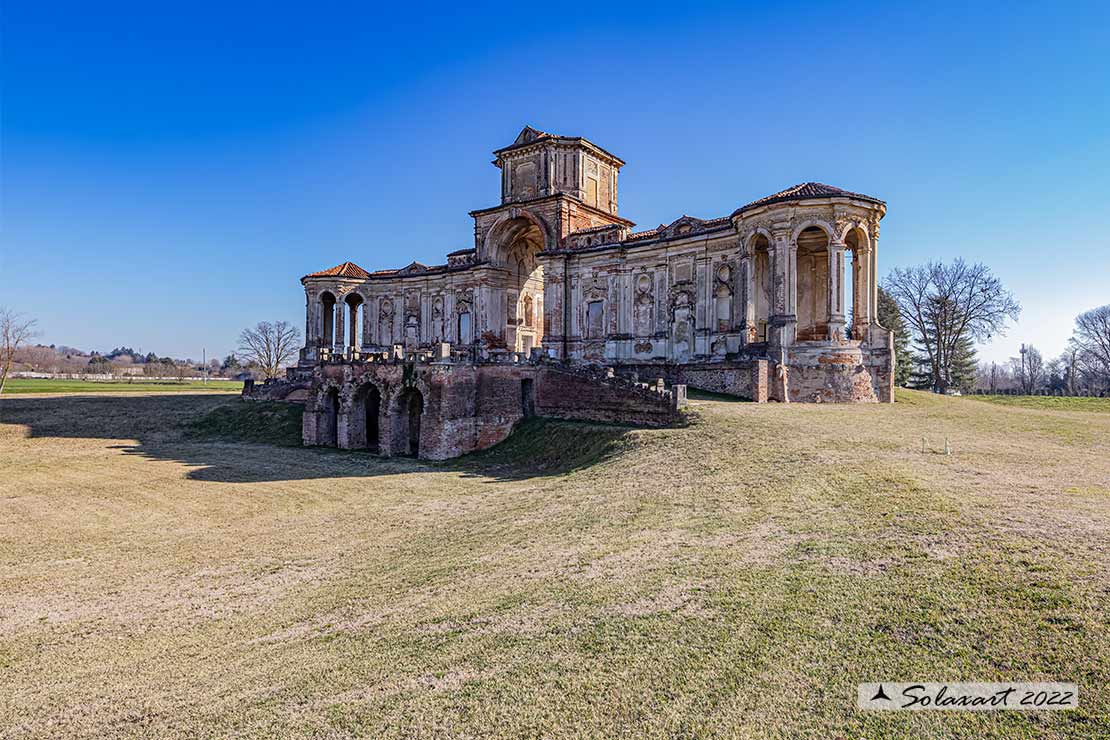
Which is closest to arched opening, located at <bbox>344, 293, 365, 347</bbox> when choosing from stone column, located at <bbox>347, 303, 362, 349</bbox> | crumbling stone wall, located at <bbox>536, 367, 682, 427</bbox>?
stone column, located at <bbox>347, 303, 362, 349</bbox>

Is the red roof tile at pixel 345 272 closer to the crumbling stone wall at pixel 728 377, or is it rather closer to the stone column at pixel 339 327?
the stone column at pixel 339 327

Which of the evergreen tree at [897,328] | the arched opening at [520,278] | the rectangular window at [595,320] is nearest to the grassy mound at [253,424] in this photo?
the arched opening at [520,278]

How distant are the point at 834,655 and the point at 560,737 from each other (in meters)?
3.00

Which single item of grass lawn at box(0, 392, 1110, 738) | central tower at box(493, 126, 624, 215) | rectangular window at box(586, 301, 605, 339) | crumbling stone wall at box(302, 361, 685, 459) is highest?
central tower at box(493, 126, 624, 215)

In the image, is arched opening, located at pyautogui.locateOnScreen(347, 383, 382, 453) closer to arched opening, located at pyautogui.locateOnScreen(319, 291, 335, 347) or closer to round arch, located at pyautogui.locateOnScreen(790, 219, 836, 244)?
arched opening, located at pyautogui.locateOnScreen(319, 291, 335, 347)

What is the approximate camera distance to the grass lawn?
5.82 m

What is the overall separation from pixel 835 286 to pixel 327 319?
1608 inches

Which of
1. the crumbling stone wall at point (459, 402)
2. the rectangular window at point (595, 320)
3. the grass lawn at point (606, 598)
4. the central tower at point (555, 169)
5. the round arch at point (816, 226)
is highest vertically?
the central tower at point (555, 169)

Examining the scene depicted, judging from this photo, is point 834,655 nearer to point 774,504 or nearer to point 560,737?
point 560,737

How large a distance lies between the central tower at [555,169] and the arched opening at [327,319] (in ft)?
60.1

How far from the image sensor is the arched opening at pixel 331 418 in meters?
34.5

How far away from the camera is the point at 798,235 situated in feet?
96.8

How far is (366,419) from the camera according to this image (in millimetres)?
34625

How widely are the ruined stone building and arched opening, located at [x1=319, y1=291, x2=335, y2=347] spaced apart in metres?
0.18
